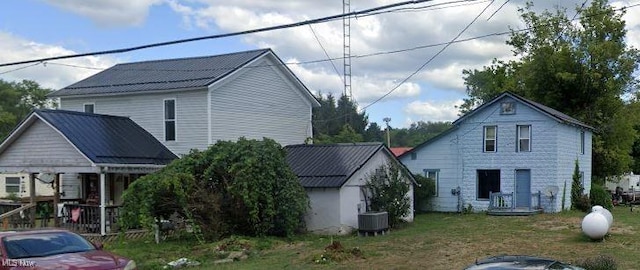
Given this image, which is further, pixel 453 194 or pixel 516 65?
pixel 516 65

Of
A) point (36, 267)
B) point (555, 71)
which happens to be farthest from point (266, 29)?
point (555, 71)

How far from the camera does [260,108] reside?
28953 mm

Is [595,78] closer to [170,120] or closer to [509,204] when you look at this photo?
[509,204]

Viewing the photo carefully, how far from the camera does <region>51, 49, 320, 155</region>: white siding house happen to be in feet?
86.4

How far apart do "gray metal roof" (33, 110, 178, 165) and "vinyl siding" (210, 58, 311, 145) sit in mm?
2604

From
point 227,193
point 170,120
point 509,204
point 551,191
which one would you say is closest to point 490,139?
point 509,204

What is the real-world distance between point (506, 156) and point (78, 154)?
19338 mm

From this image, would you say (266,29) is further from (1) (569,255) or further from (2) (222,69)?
(2) (222,69)

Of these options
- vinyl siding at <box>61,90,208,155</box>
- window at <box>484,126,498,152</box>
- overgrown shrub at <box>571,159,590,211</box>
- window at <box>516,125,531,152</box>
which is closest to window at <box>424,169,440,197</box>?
window at <box>484,126,498,152</box>

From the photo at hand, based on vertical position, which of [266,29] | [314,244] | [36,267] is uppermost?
[266,29]

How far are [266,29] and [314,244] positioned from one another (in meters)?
7.70

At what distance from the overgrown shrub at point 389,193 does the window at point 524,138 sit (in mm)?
8484

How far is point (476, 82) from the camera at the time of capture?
65062 mm

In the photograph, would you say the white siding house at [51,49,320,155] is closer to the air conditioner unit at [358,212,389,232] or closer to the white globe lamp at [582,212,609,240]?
the air conditioner unit at [358,212,389,232]
